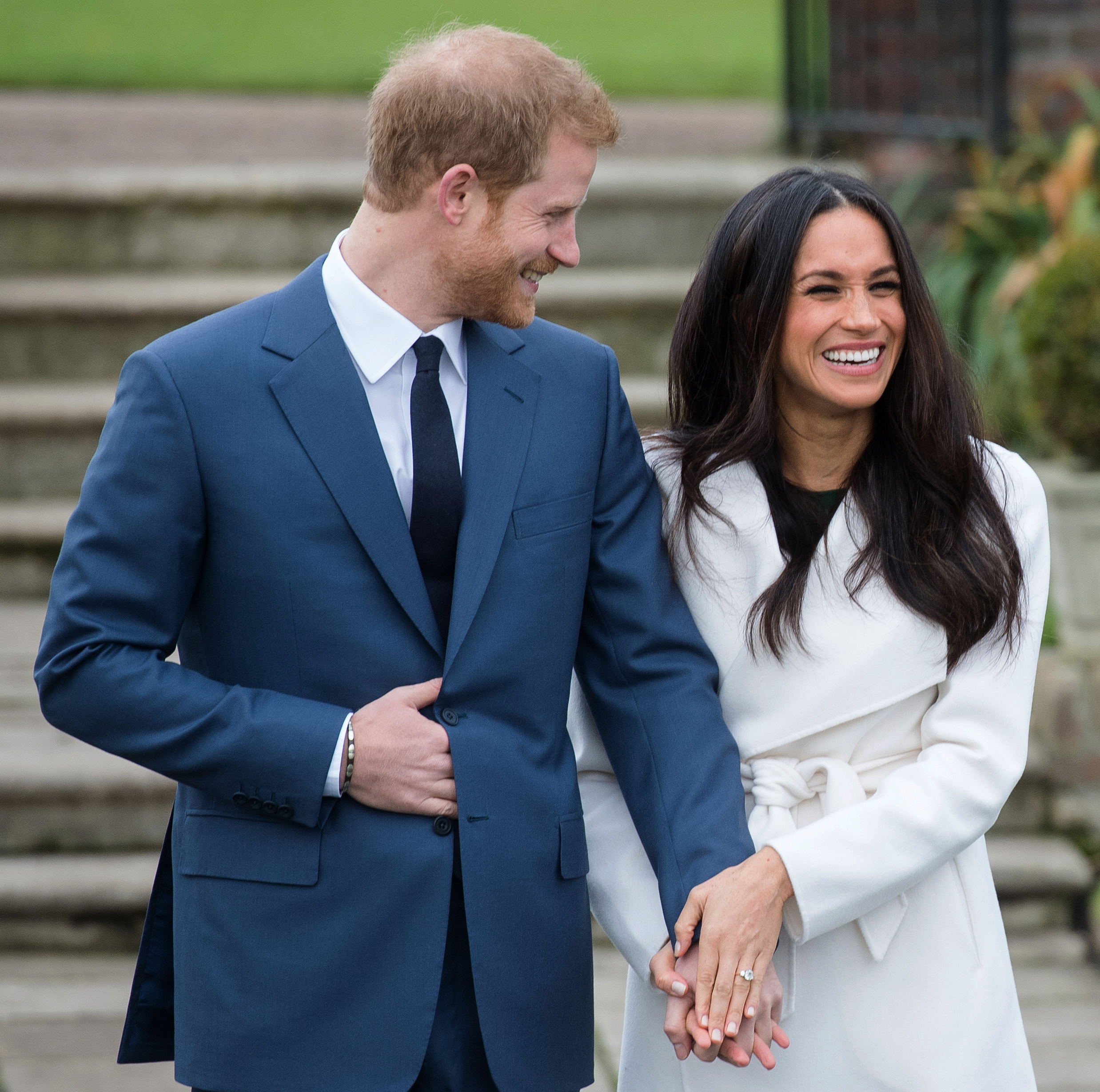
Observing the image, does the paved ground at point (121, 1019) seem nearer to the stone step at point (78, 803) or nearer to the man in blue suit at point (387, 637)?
the stone step at point (78, 803)

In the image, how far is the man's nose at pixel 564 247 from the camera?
193cm

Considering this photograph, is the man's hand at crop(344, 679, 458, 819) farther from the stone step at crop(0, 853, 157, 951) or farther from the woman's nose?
the stone step at crop(0, 853, 157, 951)

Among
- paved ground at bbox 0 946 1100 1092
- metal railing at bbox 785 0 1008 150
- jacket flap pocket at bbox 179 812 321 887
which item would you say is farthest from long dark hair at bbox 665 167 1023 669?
metal railing at bbox 785 0 1008 150

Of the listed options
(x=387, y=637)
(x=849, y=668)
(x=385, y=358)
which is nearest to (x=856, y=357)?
(x=849, y=668)

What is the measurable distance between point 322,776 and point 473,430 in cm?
47

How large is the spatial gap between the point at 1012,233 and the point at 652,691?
4.00m

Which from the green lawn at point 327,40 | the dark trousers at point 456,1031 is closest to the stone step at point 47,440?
the dark trousers at point 456,1031

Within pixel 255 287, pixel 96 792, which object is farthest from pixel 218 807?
pixel 255 287

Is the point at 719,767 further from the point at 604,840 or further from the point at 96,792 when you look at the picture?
the point at 96,792

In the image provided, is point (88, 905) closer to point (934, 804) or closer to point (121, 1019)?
point (121, 1019)

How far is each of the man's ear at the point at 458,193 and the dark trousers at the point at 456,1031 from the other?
2.72ft

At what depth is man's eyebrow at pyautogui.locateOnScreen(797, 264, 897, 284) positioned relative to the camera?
202 cm

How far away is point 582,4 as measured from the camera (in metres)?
13.3

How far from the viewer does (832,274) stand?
2.02 m
